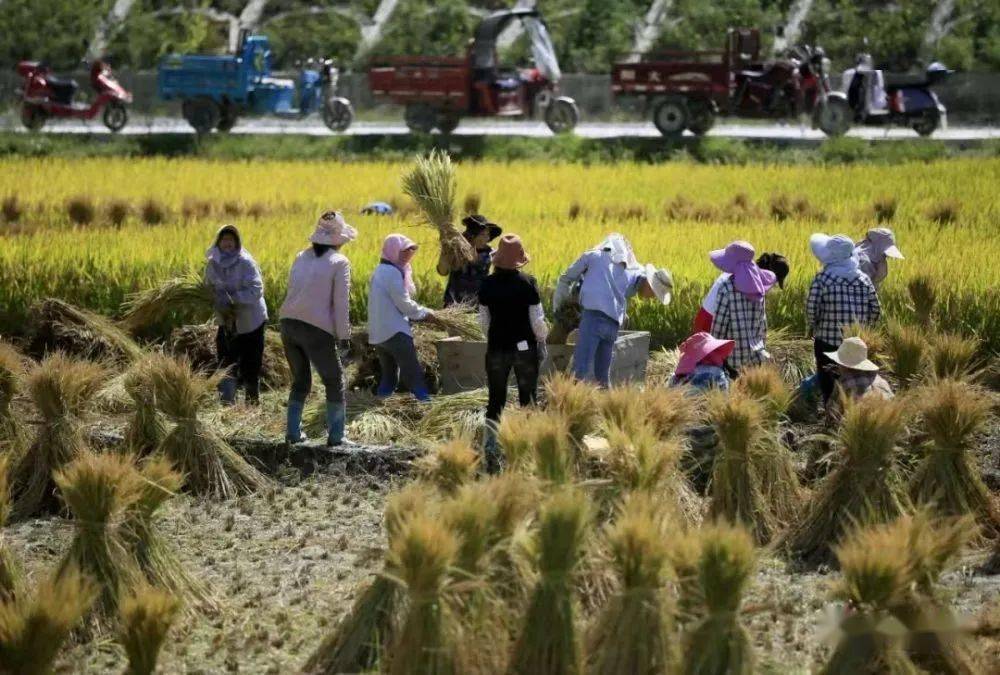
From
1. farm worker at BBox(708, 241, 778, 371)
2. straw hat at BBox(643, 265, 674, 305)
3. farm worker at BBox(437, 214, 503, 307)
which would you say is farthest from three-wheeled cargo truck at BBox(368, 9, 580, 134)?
farm worker at BBox(708, 241, 778, 371)

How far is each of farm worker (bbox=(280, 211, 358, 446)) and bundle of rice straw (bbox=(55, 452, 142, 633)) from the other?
257 cm

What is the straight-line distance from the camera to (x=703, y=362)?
31.9 ft

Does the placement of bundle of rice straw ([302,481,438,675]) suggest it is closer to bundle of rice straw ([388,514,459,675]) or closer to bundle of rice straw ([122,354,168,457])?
bundle of rice straw ([388,514,459,675])

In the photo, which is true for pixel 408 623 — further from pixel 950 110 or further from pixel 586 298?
pixel 950 110

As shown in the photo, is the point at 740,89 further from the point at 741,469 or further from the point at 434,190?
the point at 741,469

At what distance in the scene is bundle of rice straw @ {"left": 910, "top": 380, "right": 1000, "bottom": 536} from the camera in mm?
8164

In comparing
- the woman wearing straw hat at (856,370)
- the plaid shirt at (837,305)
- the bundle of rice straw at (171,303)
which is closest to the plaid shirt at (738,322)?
the plaid shirt at (837,305)

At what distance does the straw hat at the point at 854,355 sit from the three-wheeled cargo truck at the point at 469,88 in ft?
64.8

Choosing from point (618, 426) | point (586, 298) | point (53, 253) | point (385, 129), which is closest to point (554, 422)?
point (618, 426)

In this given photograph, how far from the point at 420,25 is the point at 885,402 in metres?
32.5

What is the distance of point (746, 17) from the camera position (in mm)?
38406

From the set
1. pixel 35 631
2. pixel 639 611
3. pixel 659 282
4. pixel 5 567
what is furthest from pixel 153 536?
pixel 659 282

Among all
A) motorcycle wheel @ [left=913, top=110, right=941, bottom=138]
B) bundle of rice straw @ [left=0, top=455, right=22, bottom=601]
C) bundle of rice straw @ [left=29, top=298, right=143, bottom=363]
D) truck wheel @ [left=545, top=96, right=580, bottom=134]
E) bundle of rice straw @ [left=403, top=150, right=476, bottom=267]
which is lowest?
truck wheel @ [left=545, top=96, right=580, bottom=134]

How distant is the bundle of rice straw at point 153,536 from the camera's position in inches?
281
